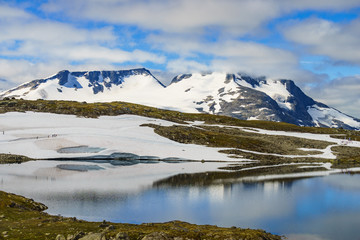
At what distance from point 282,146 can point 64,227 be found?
126714 millimetres

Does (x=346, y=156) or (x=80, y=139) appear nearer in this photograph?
(x=80, y=139)

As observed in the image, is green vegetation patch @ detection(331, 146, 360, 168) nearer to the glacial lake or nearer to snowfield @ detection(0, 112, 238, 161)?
the glacial lake

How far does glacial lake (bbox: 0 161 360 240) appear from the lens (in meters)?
43.8

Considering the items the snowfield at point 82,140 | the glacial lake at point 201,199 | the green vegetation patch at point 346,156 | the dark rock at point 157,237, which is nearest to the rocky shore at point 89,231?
the dark rock at point 157,237

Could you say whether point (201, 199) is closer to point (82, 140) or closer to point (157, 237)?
point (157, 237)

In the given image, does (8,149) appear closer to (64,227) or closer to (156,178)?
(156,178)

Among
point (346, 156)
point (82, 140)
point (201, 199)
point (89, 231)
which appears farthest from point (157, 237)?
point (346, 156)

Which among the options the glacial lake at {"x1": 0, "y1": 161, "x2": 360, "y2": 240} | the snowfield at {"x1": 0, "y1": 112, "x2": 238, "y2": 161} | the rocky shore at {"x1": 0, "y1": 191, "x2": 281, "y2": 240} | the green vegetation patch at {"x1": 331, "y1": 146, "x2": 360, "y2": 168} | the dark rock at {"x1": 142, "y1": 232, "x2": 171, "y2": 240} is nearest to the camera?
the dark rock at {"x1": 142, "y1": 232, "x2": 171, "y2": 240}

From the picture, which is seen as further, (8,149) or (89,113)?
(89,113)

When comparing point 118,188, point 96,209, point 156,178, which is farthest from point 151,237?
point 156,178

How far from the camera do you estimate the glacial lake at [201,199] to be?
43781mm

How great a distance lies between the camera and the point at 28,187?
64125mm

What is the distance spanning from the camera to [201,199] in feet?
193

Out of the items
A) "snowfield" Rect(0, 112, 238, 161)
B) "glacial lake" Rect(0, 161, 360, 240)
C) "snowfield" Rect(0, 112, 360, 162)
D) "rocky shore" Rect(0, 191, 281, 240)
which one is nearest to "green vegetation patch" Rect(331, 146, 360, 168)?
"snowfield" Rect(0, 112, 360, 162)
